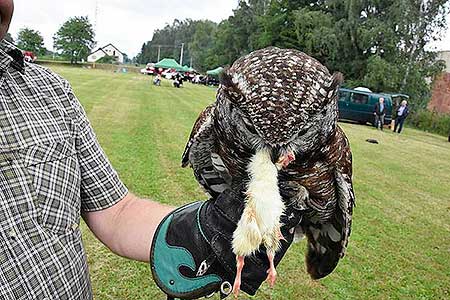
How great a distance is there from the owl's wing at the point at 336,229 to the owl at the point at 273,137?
0.05 metres

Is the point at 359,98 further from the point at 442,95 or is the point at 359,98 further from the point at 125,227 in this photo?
the point at 125,227

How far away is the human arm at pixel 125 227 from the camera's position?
177 centimetres

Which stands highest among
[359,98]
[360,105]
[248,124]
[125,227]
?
[248,124]

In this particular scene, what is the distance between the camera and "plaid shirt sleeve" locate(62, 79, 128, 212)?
5.51 ft

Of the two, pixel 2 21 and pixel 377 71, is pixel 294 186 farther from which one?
pixel 377 71

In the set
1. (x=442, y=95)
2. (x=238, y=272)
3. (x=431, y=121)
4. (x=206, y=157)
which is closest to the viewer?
(x=238, y=272)

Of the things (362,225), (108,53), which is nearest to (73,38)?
(108,53)

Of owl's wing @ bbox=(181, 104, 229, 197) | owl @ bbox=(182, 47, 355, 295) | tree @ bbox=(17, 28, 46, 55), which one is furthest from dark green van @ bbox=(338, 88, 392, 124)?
tree @ bbox=(17, 28, 46, 55)

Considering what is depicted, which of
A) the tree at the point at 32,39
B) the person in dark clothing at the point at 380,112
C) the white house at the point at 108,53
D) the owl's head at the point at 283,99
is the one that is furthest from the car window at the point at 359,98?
the white house at the point at 108,53

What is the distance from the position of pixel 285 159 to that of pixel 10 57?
99 centimetres

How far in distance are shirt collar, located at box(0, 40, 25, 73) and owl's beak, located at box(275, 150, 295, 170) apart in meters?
0.95

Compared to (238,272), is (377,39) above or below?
above

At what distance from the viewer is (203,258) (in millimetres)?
1782

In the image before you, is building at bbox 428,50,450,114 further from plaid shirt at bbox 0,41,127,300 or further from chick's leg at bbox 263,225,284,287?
plaid shirt at bbox 0,41,127,300
